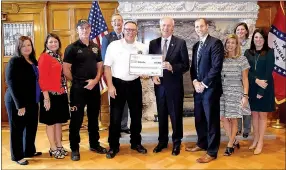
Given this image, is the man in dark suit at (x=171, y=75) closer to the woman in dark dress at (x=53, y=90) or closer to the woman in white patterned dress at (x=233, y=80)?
the woman in white patterned dress at (x=233, y=80)

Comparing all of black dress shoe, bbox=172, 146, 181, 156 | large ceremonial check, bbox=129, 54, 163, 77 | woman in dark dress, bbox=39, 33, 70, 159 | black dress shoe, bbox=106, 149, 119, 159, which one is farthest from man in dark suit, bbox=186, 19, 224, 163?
woman in dark dress, bbox=39, 33, 70, 159

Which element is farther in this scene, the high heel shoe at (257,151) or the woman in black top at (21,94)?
the high heel shoe at (257,151)

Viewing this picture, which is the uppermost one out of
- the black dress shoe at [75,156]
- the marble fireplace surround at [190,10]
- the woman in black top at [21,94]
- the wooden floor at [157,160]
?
the marble fireplace surround at [190,10]

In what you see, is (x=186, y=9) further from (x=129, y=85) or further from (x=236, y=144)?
(x=236, y=144)

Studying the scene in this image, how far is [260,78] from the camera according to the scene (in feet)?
10.8

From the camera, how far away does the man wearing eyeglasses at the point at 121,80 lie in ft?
10.2

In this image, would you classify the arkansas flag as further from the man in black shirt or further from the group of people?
the man in black shirt

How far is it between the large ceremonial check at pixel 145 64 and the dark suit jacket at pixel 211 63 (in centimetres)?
43

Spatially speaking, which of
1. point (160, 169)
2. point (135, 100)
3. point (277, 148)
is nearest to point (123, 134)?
point (135, 100)

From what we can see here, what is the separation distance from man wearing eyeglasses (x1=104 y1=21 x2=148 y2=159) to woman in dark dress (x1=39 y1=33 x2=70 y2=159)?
490mm

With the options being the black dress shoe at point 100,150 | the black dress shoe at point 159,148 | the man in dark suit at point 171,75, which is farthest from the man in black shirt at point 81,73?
the black dress shoe at point 159,148

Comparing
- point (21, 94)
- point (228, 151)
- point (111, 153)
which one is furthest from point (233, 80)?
point (21, 94)

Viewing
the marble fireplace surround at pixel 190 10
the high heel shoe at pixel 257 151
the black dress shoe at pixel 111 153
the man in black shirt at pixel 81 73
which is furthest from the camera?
the marble fireplace surround at pixel 190 10

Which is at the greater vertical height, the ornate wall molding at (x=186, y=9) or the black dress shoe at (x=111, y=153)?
the ornate wall molding at (x=186, y=9)
